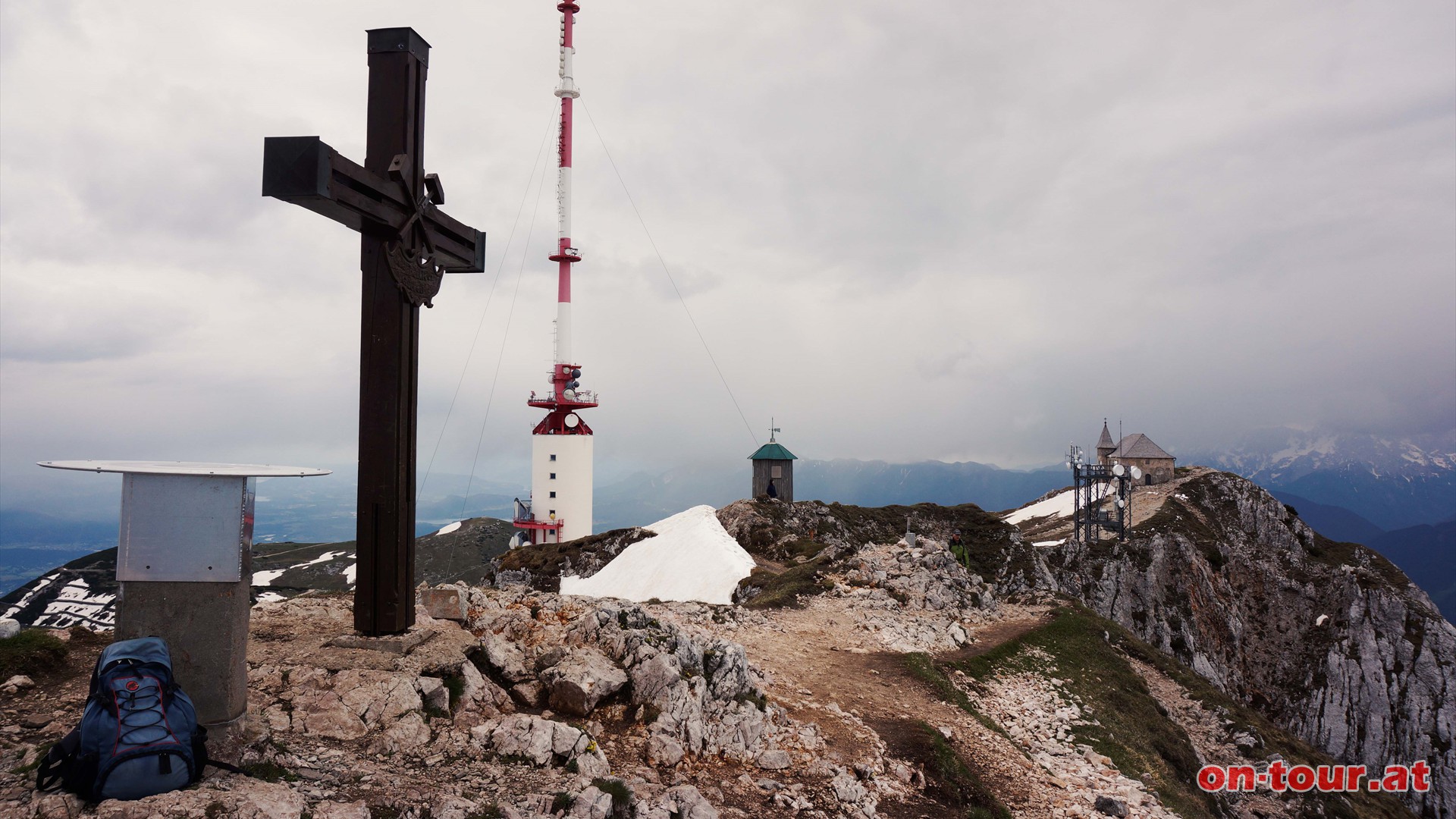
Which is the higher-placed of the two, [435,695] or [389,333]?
[389,333]

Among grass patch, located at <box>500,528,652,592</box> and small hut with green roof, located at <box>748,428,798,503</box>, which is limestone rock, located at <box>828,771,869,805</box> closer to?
grass patch, located at <box>500,528,652,592</box>

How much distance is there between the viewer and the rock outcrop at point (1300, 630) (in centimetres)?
5131

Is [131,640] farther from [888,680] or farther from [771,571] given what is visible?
[771,571]

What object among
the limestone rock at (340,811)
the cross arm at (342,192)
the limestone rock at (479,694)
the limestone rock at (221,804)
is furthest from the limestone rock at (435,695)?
the cross arm at (342,192)

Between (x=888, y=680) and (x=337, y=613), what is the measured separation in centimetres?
1138

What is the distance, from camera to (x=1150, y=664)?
2448 centimetres

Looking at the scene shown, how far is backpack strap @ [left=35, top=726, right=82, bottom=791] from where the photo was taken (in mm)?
5441

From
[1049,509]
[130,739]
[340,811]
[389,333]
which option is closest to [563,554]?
[389,333]

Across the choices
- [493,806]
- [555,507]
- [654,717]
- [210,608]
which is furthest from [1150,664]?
[555,507]

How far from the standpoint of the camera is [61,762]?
555cm

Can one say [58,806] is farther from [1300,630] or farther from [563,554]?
[1300,630]

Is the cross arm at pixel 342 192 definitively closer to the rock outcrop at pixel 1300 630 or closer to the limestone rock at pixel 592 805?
the limestone rock at pixel 592 805

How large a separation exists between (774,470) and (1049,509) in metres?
46.4

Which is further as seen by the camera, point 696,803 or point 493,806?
point 696,803
